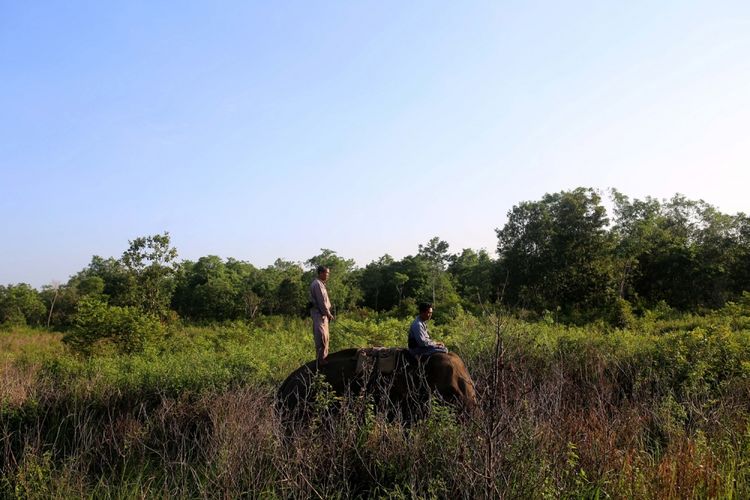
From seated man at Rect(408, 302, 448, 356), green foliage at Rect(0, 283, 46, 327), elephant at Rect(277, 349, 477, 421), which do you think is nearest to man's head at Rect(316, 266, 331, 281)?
elephant at Rect(277, 349, 477, 421)

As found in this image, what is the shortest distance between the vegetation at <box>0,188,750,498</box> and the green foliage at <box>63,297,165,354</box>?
66 mm

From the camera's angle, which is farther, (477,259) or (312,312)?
(477,259)

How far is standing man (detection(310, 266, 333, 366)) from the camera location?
8.24 metres

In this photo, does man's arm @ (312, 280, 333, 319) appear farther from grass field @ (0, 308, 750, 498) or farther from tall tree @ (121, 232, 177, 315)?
tall tree @ (121, 232, 177, 315)

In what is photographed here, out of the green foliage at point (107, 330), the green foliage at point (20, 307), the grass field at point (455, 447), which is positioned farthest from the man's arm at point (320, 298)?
the green foliage at point (20, 307)

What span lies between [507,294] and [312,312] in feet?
79.6

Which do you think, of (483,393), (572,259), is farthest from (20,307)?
(483,393)

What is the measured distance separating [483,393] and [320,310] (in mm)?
4778

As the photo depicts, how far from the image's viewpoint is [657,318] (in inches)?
957

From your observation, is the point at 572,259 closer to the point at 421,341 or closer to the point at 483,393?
the point at 421,341

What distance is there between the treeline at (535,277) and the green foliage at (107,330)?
5791 millimetres

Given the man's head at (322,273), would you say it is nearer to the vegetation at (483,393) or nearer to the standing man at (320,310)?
the standing man at (320,310)

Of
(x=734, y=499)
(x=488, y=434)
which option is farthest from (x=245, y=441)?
(x=734, y=499)

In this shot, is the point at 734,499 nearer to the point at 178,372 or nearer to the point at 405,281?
the point at 178,372
